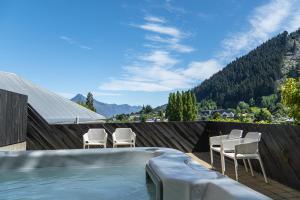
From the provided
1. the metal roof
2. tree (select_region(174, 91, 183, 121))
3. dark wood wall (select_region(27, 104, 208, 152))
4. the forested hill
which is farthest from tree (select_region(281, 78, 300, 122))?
the forested hill

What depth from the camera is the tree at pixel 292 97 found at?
675 cm

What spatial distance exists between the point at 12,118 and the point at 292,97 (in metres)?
5.27

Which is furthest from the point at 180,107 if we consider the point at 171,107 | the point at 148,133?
the point at 148,133

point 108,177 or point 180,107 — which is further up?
point 180,107

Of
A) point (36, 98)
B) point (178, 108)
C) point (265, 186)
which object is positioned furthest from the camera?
point (178, 108)

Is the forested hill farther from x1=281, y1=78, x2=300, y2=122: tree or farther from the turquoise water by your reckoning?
the turquoise water

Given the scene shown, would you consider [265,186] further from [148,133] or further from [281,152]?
[148,133]

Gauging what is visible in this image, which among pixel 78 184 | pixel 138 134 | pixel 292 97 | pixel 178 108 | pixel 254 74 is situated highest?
pixel 254 74

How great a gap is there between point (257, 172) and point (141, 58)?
98.5ft

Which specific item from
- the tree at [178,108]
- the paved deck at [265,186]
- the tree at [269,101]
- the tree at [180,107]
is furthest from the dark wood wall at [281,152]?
the tree at [269,101]

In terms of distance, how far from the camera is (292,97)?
6.79 m

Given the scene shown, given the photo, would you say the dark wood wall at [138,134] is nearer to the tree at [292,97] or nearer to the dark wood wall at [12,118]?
the dark wood wall at [12,118]

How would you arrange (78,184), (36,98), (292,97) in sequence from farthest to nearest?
(36,98) → (292,97) → (78,184)

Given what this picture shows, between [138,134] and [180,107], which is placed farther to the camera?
[180,107]
